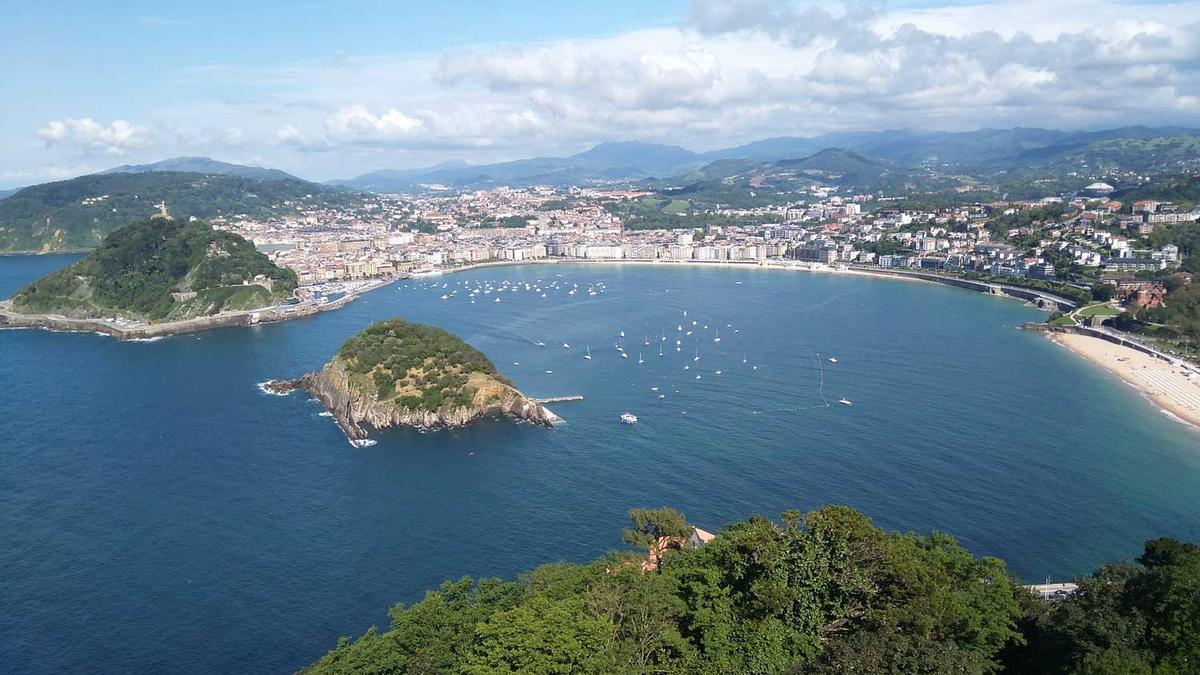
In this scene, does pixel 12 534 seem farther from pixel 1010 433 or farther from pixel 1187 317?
pixel 1187 317

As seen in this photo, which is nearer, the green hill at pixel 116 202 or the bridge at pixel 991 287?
the bridge at pixel 991 287

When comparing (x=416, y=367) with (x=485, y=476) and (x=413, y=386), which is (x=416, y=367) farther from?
(x=485, y=476)

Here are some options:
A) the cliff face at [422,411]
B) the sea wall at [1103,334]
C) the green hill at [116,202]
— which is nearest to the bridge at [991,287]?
the sea wall at [1103,334]

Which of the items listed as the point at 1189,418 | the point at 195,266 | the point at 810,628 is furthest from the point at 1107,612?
the point at 195,266

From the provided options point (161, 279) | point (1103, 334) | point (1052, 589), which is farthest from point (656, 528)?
point (161, 279)

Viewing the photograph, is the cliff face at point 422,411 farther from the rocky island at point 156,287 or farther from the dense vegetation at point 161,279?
the dense vegetation at point 161,279

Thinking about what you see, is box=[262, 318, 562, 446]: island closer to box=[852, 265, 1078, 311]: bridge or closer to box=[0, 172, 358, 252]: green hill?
box=[852, 265, 1078, 311]: bridge

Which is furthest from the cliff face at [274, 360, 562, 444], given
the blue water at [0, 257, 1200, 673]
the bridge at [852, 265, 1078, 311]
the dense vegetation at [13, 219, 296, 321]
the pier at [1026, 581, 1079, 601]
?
the bridge at [852, 265, 1078, 311]
